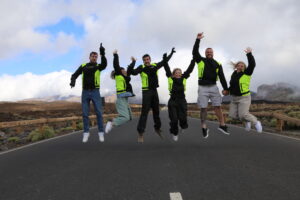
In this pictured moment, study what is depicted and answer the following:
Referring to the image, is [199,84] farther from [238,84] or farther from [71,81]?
[71,81]

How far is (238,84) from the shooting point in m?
8.53

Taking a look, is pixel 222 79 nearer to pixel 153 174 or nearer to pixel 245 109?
pixel 245 109

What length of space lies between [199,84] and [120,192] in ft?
14.8

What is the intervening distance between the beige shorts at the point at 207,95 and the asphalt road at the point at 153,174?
1.23m

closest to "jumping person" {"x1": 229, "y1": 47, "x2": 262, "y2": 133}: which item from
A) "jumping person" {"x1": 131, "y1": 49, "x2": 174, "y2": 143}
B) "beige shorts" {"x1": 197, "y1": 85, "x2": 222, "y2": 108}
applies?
"beige shorts" {"x1": 197, "y1": 85, "x2": 222, "y2": 108}

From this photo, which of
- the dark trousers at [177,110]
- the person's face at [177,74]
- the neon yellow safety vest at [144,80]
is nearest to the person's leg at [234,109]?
the dark trousers at [177,110]

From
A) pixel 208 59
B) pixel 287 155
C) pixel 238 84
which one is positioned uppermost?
pixel 208 59

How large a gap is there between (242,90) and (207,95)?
93cm

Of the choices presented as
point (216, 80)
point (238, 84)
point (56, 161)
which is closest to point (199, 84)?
point (216, 80)

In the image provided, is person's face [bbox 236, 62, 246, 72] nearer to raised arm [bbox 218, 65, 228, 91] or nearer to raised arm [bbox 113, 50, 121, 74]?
raised arm [bbox 218, 65, 228, 91]

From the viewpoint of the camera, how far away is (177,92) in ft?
28.0

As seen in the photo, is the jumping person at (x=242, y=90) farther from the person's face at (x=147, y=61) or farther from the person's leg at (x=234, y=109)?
the person's face at (x=147, y=61)

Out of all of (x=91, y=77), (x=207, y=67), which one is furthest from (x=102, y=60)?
(x=207, y=67)

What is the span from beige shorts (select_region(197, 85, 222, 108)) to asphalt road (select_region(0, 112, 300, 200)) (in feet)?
4.04
